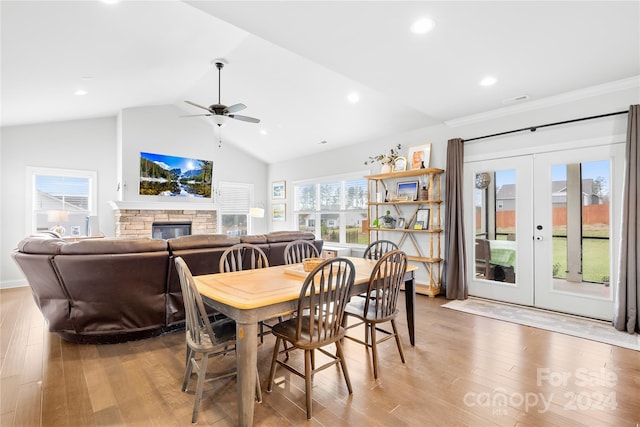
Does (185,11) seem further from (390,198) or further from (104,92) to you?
(390,198)

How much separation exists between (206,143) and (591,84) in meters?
6.84

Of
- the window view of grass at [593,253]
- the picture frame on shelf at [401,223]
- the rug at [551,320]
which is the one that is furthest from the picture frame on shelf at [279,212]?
the window view of grass at [593,253]

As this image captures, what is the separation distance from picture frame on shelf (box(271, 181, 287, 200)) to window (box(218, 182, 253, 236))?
0.58 m

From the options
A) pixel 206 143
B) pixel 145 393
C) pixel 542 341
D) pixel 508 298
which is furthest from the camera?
pixel 206 143

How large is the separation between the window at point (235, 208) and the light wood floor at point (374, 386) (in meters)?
5.01

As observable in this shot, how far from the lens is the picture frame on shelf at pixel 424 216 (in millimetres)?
5169

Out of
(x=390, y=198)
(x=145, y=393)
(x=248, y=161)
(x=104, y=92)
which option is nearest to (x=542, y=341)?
(x=390, y=198)

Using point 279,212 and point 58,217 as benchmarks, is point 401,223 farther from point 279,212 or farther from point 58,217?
point 58,217

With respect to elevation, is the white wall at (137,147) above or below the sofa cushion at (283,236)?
above

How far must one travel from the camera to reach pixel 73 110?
18.2 feet

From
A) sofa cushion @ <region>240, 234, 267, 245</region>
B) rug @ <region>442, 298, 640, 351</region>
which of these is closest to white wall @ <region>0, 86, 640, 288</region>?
rug @ <region>442, 298, 640, 351</region>

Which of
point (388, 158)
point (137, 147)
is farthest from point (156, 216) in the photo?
point (388, 158)

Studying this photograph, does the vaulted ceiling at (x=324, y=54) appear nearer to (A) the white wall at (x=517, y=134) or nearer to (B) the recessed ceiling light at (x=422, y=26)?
(B) the recessed ceiling light at (x=422, y=26)

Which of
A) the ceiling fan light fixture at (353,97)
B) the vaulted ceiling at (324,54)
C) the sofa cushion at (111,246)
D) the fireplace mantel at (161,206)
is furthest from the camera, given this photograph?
the fireplace mantel at (161,206)
